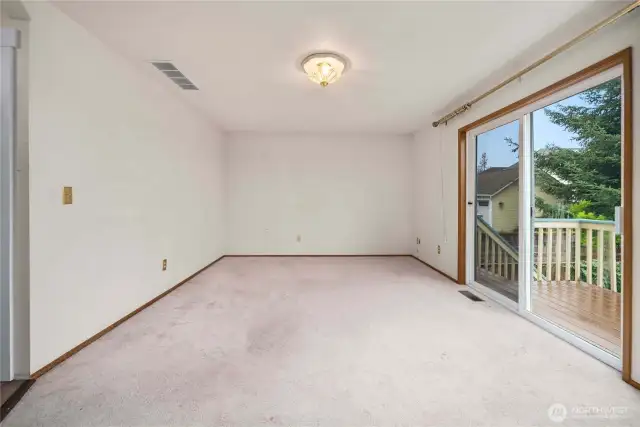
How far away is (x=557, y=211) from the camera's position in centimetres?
260

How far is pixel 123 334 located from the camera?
2.10 meters

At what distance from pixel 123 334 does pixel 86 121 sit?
1614 millimetres

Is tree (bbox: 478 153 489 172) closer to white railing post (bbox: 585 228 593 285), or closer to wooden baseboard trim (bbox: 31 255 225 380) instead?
white railing post (bbox: 585 228 593 285)

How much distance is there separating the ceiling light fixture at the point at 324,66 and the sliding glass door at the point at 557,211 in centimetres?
171

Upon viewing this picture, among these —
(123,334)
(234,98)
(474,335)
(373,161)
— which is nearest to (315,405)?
Result: (474,335)

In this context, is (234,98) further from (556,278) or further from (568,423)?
(556,278)

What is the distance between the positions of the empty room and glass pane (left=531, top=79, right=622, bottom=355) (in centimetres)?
2

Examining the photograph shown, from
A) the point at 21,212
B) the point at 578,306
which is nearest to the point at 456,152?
the point at 578,306

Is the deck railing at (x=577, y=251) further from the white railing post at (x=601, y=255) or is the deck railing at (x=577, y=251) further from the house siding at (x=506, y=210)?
the house siding at (x=506, y=210)

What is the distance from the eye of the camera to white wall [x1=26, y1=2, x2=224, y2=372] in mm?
1625

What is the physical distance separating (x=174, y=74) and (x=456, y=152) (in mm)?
3361

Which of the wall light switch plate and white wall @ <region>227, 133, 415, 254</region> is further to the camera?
white wall @ <region>227, 133, 415, 254</region>

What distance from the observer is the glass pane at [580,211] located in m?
2.05

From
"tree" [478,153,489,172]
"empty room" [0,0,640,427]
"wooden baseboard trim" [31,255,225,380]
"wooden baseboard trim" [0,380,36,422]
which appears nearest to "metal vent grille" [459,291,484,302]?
"empty room" [0,0,640,427]
